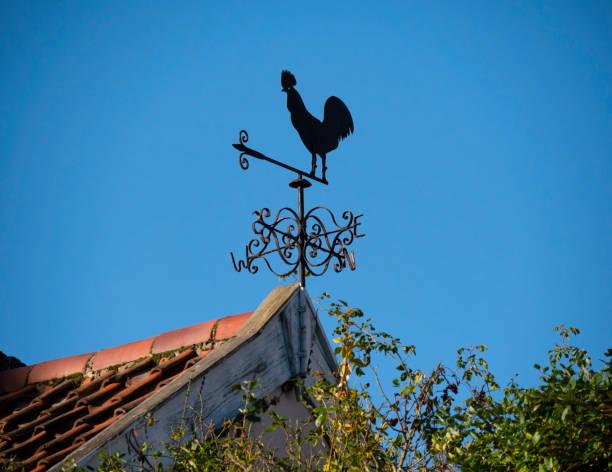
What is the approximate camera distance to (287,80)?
4.43 meters

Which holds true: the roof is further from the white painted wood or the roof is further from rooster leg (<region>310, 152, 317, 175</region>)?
rooster leg (<region>310, 152, 317, 175</region>)

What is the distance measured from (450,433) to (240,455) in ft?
2.61

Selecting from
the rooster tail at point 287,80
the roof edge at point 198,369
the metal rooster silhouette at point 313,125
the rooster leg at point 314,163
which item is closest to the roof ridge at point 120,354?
the roof edge at point 198,369

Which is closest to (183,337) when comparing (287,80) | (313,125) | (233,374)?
(233,374)

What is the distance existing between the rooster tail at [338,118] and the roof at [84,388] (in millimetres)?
1672

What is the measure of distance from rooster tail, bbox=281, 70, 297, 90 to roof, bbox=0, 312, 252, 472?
159 centimetres

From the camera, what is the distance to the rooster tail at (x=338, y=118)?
477 cm

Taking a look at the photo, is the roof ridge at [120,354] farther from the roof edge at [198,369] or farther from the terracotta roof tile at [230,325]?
the roof edge at [198,369]

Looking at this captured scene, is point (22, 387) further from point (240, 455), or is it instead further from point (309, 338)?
point (240, 455)

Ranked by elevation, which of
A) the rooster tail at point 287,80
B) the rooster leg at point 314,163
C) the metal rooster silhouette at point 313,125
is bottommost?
the rooster leg at point 314,163

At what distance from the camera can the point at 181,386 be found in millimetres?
2828

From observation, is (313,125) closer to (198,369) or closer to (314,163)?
(314,163)

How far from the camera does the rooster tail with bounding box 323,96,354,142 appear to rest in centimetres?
477

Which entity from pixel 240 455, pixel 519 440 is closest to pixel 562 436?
pixel 519 440
